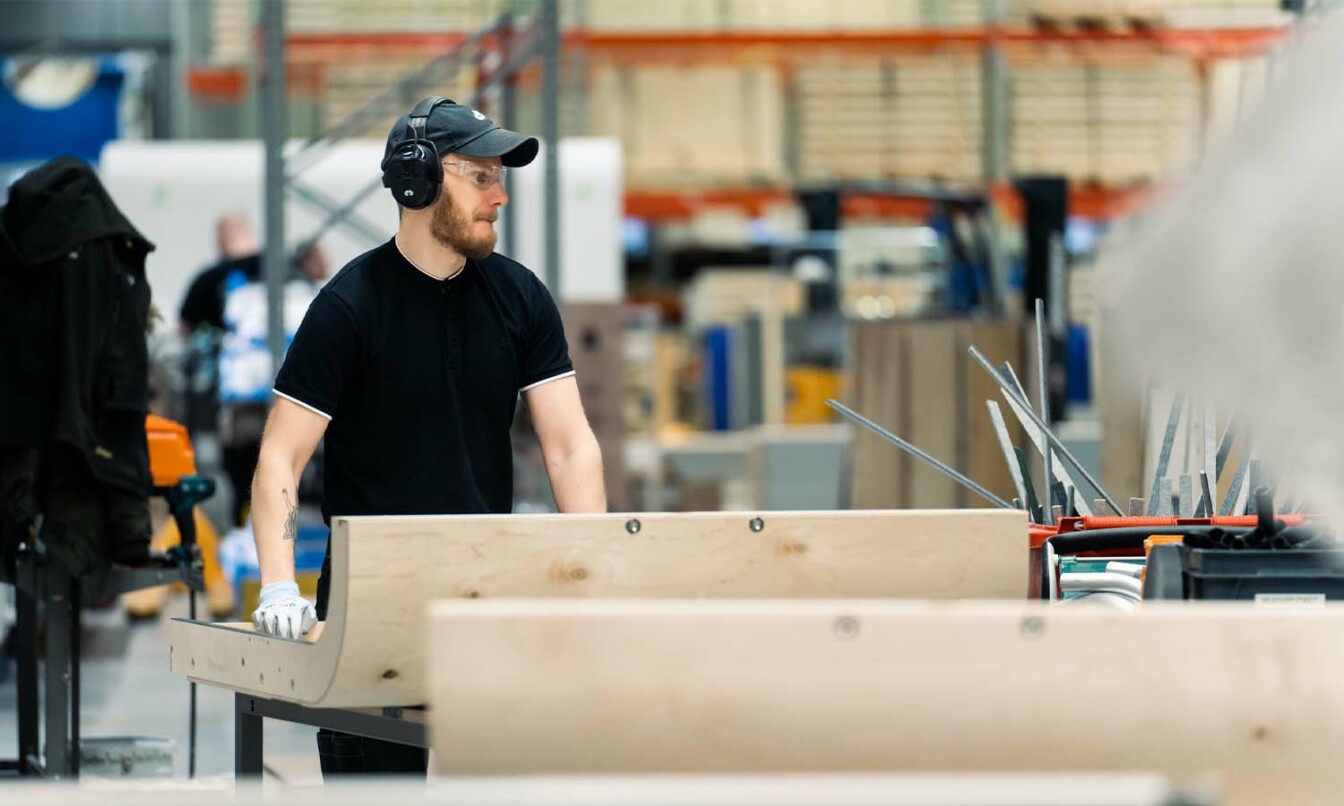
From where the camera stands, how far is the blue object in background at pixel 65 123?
14648 millimetres

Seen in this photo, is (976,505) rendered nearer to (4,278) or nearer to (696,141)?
(4,278)

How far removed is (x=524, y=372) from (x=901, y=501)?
445 centimetres

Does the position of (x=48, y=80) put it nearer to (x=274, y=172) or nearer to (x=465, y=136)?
(x=274, y=172)

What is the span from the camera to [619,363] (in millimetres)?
9383

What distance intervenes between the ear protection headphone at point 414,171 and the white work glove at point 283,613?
736mm

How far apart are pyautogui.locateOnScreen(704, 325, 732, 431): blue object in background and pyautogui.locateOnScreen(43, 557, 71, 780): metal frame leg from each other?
7387 millimetres

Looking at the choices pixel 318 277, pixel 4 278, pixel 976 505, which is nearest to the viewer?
pixel 4 278

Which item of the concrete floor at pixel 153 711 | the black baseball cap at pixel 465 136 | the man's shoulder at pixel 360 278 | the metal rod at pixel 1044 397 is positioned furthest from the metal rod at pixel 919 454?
the concrete floor at pixel 153 711

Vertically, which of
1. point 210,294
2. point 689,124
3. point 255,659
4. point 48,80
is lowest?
point 255,659

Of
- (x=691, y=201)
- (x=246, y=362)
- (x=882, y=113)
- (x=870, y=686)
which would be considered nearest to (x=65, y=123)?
(x=691, y=201)

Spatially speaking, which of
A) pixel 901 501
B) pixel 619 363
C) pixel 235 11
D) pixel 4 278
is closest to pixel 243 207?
pixel 235 11

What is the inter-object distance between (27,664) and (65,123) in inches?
394

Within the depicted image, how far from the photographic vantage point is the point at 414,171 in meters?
3.72

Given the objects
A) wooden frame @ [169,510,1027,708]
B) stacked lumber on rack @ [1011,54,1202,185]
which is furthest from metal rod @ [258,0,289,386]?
stacked lumber on rack @ [1011,54,1202,185]
